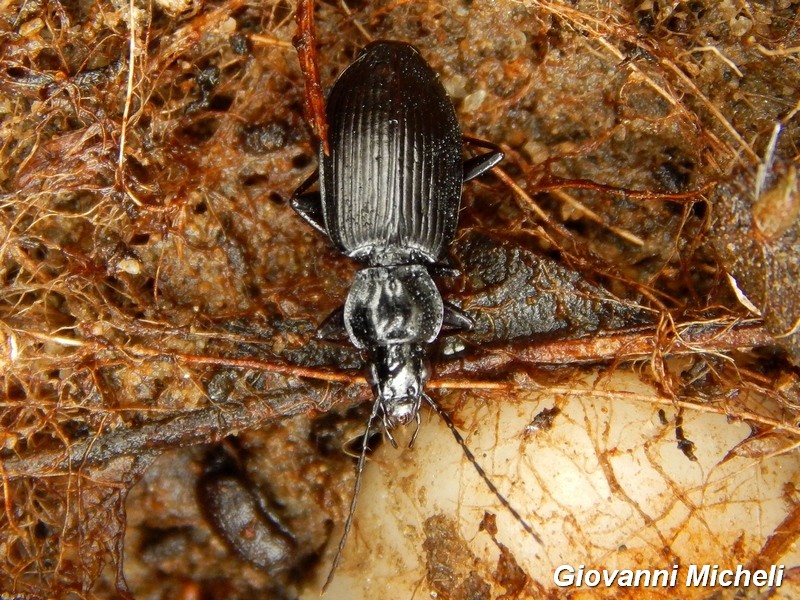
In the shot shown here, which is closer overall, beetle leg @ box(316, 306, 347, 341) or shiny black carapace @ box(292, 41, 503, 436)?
shiny black carapace @ box(292, 41, 503, 436)

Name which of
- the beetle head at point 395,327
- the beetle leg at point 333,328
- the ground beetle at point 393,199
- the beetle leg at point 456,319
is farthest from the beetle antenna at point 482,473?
the beetle leg at point 333,328

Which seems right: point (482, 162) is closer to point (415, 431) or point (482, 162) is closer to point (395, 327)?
point (395, 327)

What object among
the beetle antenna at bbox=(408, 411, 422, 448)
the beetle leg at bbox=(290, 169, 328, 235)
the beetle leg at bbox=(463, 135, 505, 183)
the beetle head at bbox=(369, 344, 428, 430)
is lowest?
the beetle antenna at bbox=(408, 411, 422, 448)

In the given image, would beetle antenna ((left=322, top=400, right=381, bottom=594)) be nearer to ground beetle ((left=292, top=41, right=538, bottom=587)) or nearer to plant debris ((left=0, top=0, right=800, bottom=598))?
ground beetle ((left=292, top=41, right=538, bottom=587))

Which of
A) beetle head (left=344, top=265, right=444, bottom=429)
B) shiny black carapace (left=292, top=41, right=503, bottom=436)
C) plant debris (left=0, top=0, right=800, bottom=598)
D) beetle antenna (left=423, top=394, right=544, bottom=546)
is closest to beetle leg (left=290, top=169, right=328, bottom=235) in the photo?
shiny black carapace (left=292, top=41, right=503, bottom=436)

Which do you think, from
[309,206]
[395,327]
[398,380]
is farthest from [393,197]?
[398,380]

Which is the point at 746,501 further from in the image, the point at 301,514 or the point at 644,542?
the point at 301,514
